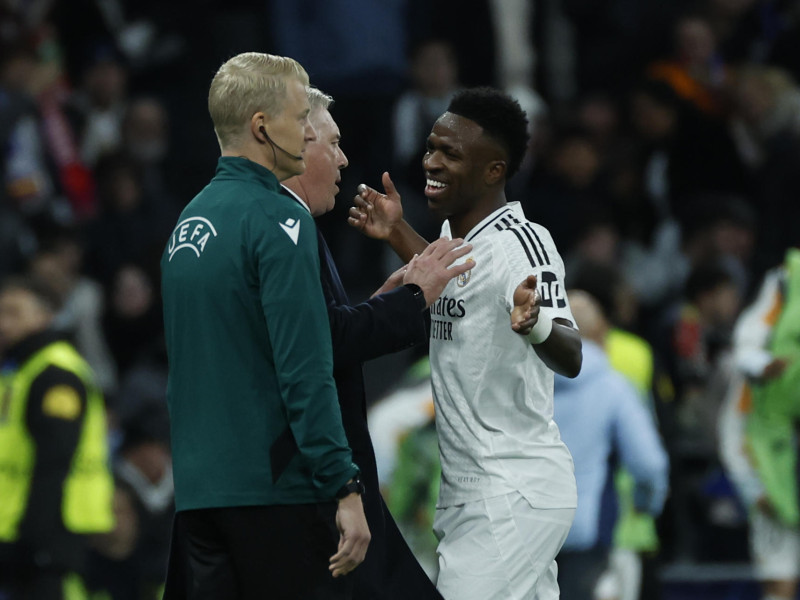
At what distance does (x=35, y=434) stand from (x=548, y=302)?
4.37 m

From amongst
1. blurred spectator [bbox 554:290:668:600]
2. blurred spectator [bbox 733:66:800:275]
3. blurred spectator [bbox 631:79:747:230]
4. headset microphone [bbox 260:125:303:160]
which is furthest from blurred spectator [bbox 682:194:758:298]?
headset microphone [bbox 260:125:303:160]

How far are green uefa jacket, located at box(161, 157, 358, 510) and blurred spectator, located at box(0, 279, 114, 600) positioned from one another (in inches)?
164

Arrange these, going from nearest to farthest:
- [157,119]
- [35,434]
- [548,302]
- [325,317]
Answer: [325,317] < [548,302] < [35,434] < [157,119]

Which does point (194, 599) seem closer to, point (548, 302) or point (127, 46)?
point (548, 302)

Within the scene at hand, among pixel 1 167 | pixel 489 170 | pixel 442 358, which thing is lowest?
Result: pixel 442 358

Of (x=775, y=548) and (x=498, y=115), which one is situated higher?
(x=498, y=115)

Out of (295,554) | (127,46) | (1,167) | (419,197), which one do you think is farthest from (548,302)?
(127,46)

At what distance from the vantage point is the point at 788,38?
468 inches

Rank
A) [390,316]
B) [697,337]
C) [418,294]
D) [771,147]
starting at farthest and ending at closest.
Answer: [771,147], [697,337], [418,294], [390,316]

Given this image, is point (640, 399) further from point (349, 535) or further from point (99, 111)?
point (99, 111)

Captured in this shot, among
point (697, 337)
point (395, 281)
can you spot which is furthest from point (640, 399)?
point (395, 281)

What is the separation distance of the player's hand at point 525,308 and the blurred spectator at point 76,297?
261 inches

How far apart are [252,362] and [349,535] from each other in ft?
1.63

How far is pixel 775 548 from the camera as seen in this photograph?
8.80 metres
